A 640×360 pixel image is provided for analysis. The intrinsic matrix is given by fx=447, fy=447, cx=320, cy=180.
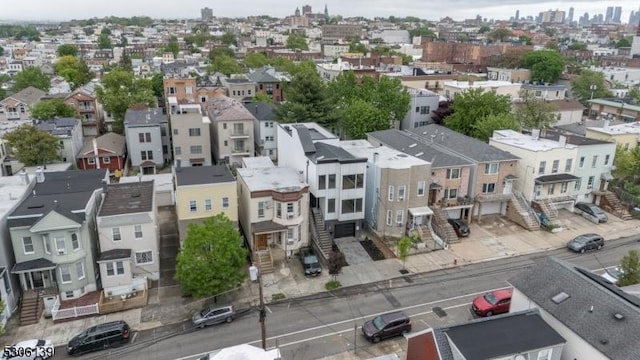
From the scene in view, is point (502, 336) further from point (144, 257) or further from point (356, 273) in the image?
point (144, 257)

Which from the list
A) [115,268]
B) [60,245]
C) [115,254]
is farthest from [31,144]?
[115,268]

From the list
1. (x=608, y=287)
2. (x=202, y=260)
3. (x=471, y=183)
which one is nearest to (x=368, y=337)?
(x=202, y=260)

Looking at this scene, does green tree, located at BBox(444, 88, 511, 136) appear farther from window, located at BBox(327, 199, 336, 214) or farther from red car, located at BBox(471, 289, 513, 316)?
red car, located at BBox(471, 289, 513, 316)

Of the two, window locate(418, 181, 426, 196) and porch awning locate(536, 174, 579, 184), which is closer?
window locate(418, 181, 426, 196)

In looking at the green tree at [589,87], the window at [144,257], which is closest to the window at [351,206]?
the window at [144,257]

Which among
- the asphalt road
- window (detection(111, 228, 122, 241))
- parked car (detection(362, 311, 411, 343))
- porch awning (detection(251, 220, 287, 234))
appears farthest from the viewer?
porch awning (detection(251, 220, 287, 234))

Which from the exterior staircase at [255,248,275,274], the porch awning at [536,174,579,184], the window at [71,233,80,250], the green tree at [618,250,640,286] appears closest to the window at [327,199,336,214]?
the exterior staircase at [255,248,275,274]

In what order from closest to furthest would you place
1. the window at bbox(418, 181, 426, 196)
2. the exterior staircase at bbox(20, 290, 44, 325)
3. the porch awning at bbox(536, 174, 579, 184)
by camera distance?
the exterior staircase at bbox(20, 290, 44, 325)
the window at bbox(418, 181, 426, 196)
the porch awning at bbox(536, 174, 579, 184)
